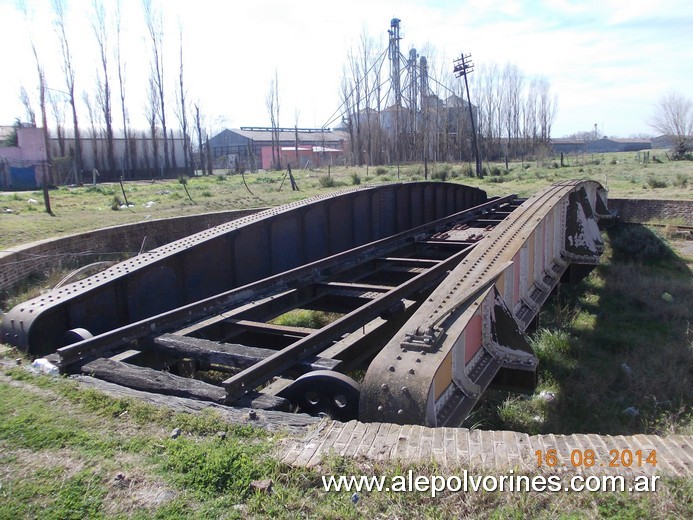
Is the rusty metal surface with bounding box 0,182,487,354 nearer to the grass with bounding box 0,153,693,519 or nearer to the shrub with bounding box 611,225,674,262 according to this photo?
the grass with bounding box 0,153,693,519

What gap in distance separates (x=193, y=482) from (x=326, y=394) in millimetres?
1313

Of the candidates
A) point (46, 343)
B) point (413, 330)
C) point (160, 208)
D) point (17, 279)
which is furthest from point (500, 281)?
point (160, 208)

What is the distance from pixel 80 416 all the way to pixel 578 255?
7.60 meters

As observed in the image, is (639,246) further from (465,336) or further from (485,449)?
(485,449)

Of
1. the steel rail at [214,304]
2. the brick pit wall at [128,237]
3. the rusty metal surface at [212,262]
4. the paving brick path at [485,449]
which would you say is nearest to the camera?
the paving brick path at [485,449]

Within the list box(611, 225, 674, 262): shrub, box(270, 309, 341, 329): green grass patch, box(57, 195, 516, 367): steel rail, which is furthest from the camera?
box(611, 225, 674, 262): shrub

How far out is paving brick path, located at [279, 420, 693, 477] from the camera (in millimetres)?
2787

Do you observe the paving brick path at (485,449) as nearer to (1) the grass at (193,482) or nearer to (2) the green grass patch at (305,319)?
(1) the grass at (193,482)

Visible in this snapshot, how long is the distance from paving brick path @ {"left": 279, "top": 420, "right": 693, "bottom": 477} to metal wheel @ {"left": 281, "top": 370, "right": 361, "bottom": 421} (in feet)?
2.10

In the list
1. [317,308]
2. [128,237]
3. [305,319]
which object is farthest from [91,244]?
[317,308]

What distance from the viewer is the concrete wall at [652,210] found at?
56.2 ft

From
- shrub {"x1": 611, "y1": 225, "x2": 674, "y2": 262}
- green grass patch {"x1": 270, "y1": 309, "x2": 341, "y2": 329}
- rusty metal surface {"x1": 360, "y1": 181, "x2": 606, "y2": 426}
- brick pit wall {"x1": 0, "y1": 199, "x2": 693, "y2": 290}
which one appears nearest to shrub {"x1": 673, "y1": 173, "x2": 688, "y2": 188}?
brick pit wall {"x1": 0, "y1": 199, "x2": 693, "y2": 290}

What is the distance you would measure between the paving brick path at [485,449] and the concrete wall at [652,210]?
15.5m

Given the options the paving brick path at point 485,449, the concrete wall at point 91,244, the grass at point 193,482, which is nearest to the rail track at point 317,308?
the paving brick path at point 485,449
